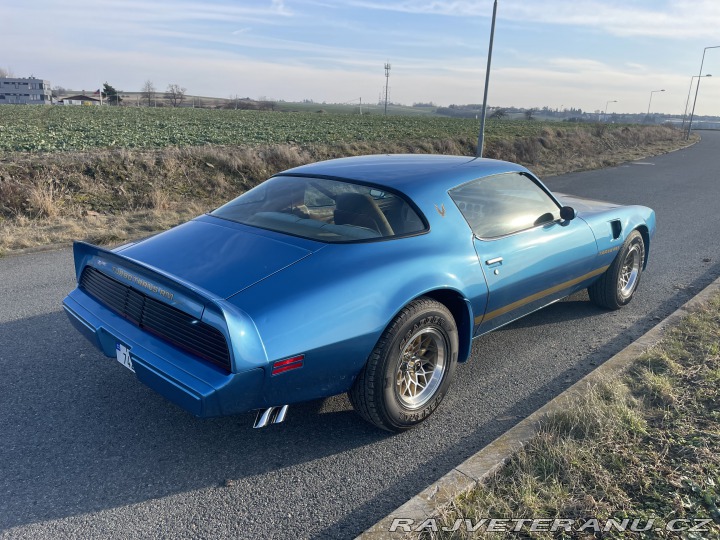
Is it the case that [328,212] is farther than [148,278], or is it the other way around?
[328,212]

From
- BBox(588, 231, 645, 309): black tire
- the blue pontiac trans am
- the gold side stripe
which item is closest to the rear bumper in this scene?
the blue pontiac trans am

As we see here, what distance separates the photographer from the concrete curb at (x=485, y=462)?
2.09 metres

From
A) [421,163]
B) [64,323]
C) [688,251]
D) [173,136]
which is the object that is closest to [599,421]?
[421,163]

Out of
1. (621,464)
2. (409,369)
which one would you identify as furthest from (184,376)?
(621,464)

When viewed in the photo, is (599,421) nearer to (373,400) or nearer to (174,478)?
(373,400)

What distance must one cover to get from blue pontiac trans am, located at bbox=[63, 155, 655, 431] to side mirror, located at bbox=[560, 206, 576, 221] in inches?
0.6

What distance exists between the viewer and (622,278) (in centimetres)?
470

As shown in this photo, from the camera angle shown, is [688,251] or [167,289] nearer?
[167,289]

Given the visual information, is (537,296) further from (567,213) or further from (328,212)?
(328,212)

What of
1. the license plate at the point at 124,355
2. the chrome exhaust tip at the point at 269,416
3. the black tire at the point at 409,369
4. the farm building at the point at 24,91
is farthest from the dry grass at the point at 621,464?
the farm building at the point at 24,91

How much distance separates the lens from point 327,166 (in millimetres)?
3689

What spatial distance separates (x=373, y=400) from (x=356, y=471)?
0.34 metres

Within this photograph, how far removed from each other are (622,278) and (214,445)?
3761 millimetres

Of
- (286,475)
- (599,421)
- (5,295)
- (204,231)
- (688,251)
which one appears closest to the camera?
(286,475)
